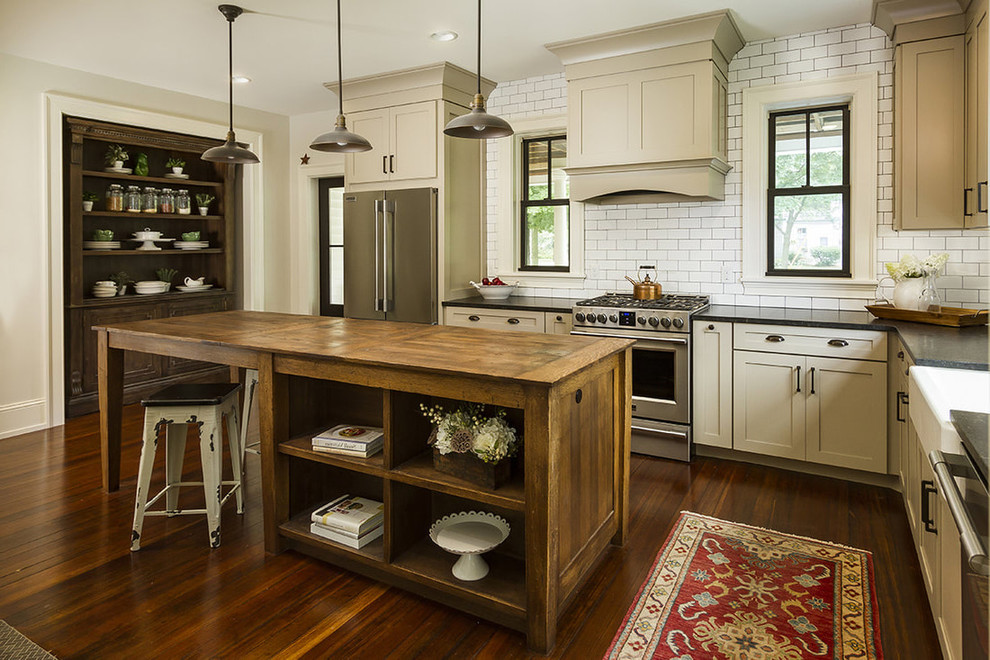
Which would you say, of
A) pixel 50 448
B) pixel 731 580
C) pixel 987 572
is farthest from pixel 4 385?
pixel 987 572

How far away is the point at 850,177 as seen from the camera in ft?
14.0

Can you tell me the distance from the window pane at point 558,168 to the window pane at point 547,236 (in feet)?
0.43

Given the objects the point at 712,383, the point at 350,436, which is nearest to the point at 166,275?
the point at 350,436

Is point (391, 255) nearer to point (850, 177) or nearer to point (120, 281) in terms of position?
point (120, 281)

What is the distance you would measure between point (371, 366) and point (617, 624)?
53.5 inches

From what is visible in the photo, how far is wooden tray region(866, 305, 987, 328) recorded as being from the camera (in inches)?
136

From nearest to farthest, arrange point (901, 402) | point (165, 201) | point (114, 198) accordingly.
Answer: point (901, 402), point (114, 198), point (165, 201)

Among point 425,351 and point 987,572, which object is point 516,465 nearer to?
point 425,351

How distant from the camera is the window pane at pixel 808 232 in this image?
14.4 feet

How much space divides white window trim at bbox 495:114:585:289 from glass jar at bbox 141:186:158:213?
331cm

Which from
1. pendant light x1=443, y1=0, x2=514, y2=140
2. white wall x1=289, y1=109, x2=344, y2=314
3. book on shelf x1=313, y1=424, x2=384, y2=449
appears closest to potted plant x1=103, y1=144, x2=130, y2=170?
white wall x1=289, y1=109, x2=344, y2=314

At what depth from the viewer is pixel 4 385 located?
4762mm

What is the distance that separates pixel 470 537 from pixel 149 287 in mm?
4780

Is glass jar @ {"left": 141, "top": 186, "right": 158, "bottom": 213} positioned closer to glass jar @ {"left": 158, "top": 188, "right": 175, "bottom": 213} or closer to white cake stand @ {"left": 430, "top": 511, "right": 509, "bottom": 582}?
glass jar @ {"left": 158, "top": 188, "right": 175, "bottom": 213}
